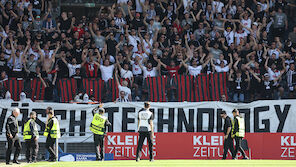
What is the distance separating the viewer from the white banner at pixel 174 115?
23.0m

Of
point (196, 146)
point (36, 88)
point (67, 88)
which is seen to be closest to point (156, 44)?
point (67, 88)

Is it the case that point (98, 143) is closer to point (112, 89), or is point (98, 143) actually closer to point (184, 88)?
point (112, 89)

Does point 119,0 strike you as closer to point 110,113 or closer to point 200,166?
point 110,113

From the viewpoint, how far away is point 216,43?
2658 cm

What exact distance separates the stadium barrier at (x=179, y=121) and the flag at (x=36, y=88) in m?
1.39

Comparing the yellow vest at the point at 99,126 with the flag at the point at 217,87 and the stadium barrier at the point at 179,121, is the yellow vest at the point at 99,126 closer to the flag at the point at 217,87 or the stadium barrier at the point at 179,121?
the stadium barrier at the point at 179,121

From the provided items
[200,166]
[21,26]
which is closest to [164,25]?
[21,26]

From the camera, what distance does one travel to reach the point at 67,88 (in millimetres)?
24359

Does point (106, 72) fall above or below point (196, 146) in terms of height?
above

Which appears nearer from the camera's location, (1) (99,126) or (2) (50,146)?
(1) (99,126)

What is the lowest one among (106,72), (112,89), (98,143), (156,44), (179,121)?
(179,121)

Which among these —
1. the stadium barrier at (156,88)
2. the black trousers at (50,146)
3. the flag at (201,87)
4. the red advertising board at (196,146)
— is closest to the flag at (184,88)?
the stadium barrier at (156,88)

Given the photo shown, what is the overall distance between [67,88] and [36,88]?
1162 millimetres

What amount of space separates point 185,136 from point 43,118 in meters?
5.00
